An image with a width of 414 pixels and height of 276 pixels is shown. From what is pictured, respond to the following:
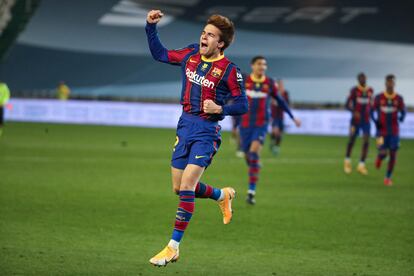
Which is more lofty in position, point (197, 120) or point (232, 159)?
point (197, 120)

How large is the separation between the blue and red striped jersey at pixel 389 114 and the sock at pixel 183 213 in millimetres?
11178

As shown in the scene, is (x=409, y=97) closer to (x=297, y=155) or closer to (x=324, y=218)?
(x=297, y=155)

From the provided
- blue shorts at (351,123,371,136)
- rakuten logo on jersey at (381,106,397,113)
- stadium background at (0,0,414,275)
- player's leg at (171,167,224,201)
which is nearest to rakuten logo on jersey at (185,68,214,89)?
player's leg at (171,167,224,201)

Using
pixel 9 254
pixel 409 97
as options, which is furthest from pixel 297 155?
pixel 409 97

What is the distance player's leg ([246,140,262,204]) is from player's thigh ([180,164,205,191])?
6.12 metres

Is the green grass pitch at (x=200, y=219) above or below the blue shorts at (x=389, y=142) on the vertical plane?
below

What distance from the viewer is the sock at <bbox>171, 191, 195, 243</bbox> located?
8.45 meters

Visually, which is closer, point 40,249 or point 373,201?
point 40,249

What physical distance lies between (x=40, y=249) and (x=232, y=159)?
48.9ft

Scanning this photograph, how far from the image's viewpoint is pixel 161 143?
29.3m

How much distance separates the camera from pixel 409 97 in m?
46.4

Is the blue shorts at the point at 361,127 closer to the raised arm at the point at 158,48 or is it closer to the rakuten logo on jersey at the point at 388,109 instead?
the rakuten logo on jersey at the point at 388,109

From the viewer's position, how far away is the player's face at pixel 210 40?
847 centimetres

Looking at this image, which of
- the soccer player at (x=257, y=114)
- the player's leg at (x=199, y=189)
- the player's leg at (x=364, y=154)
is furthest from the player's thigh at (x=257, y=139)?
the player's leg at (x=364, y=154)
